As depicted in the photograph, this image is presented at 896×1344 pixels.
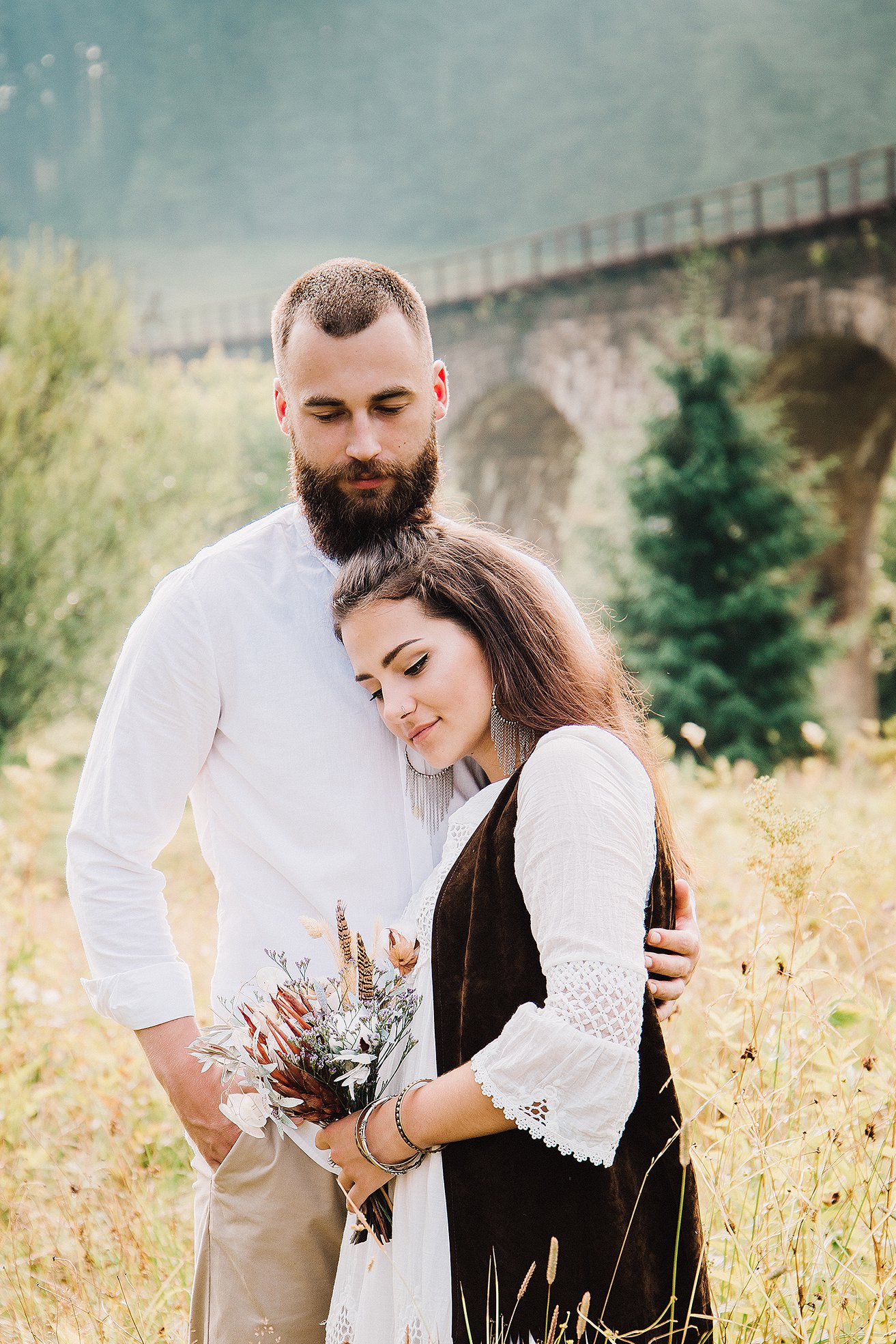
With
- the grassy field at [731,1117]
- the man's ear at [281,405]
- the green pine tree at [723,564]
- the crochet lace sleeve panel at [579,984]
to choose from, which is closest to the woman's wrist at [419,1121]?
the crochet lace sleeve panel at [579,984]

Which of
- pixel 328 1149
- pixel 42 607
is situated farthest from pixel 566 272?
pixel 328 1149

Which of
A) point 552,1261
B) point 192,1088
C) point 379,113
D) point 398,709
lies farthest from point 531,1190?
point 379,113

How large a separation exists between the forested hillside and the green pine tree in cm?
1889

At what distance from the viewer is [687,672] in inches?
394

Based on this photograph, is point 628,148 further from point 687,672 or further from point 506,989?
point 506,989

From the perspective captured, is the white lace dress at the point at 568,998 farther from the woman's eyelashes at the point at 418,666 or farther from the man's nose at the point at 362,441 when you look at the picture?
the man's nose at the point at 362,441

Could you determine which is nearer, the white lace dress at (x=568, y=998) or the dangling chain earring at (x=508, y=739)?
the white lace dress at (x=568, y=998)

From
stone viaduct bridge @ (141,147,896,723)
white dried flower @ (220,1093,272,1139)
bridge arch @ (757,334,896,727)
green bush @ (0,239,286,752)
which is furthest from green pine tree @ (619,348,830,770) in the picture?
white dried flower @ (220,1093,272,1139)

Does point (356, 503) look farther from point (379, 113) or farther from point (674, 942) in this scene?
point (379, 113)

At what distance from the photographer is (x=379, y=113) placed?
38.2m

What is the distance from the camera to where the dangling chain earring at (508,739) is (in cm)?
168

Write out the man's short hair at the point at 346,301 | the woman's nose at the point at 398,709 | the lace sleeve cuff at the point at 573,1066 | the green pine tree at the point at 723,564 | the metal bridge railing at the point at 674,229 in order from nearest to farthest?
the lace sleeve cuff at the point at 573,1066
the woman's nose at the point at 398,709
the man's short hair at the point at 346,301
the green pine tree at the point at 723,564
the metal bridge railing at the point at 674,229

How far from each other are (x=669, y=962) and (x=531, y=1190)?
375 mm

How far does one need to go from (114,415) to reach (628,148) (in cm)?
2599
